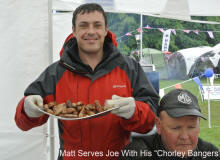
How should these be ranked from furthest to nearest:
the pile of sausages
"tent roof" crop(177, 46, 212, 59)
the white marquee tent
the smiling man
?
"tent roof" crop(177, 46, 212, 59)
the white marquee tent
the smiling man
the pile of sausages

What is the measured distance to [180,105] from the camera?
1350mm

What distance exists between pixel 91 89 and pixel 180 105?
48 centimetres

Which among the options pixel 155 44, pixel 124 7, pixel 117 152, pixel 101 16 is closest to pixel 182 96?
pixel 117 152

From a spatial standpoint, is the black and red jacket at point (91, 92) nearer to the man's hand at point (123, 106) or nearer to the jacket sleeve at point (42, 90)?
the jacket sleeve at point (42, 90)

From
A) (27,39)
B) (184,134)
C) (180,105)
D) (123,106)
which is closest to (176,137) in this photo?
(184,134)

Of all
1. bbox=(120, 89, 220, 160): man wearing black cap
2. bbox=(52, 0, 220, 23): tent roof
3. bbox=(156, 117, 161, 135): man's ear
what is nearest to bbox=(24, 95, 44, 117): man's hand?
bbox=(120, 89, 220, 160): man wearing black cap

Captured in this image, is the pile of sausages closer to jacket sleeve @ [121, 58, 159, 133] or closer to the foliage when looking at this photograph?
jacket sleeve @ [121, 58, 159, 133]

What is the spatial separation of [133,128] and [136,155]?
14cm

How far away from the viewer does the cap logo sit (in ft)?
4.47

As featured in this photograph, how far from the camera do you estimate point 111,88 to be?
1526mm

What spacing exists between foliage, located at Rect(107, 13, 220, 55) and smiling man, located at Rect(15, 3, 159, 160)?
43.3 ft

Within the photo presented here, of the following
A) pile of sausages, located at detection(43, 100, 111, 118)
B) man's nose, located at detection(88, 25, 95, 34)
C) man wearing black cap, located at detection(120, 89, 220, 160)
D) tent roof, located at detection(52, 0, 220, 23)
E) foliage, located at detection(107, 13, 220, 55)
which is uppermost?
foliage, located at detection(107, 13, 220, 55)

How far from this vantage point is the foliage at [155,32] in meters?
15.5

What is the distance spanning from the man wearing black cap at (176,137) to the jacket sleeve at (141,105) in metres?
0.06
